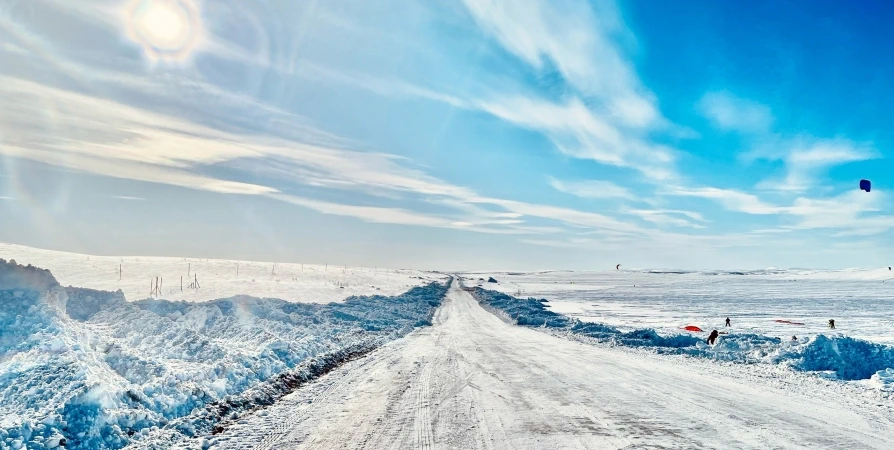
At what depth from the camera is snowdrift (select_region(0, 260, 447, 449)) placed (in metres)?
7.26

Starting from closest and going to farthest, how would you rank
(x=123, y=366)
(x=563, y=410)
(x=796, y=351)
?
(x=563, y=410), (x=123, y=366), (x=796, y=351)

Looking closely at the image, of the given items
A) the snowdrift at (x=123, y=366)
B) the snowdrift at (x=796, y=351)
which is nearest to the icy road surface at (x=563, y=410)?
the snowdrift at (x=123, y=366)

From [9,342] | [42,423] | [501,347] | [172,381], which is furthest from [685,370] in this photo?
[9,342]

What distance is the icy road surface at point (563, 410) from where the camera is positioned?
23.6ft

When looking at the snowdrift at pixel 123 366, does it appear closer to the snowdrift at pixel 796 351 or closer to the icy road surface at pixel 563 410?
the icy road surface at pixel 563 410

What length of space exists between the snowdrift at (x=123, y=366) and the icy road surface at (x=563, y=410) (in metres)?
1.19

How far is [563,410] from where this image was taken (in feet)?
29.1

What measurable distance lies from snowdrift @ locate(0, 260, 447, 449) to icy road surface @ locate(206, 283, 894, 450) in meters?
1.19

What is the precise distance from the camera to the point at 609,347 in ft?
61.6

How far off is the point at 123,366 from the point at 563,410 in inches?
335

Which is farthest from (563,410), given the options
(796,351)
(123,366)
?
(796,351)

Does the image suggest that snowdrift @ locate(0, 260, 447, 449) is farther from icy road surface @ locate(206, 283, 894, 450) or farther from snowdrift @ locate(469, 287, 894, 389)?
snowdrift @ locate(469, 287, 894, 389)

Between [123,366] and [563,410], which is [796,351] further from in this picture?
[123,366]

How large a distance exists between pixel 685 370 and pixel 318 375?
933 cm
